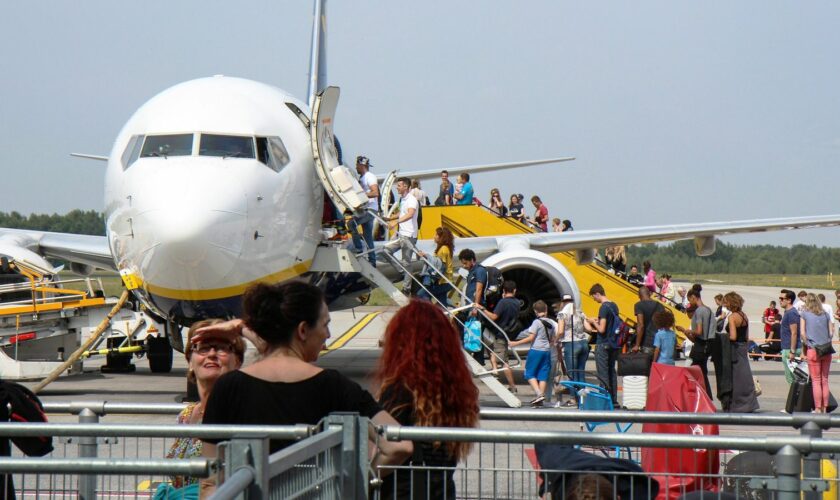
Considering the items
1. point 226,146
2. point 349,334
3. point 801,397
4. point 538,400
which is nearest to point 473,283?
point 538,400

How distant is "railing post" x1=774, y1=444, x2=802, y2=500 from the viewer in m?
3.34

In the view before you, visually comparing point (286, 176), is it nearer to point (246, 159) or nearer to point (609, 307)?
point (246, 159)

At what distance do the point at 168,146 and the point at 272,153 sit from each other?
1.08m

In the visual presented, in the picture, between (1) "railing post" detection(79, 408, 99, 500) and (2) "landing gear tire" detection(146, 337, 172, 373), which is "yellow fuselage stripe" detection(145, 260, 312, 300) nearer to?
(1) "railing post" detection(79, 408, 99, 500)

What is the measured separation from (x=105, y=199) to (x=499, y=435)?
29.4 ft

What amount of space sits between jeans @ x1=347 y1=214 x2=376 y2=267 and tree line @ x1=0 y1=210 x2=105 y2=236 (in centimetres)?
6192

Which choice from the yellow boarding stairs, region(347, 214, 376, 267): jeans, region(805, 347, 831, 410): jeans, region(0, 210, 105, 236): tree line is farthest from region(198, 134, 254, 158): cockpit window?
region(0, 210, 105, 236): tree line

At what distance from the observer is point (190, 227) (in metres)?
10.3

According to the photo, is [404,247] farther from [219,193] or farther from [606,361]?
[219,193]

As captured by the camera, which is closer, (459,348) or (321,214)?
(459,348)

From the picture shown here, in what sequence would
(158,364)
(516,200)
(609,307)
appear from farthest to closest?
(516,200) → (158,364) → (609,307)

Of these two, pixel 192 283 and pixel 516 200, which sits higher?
pixel 516 200

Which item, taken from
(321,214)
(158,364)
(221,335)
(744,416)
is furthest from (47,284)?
(744,416)

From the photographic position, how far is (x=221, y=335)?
470 centimetres
